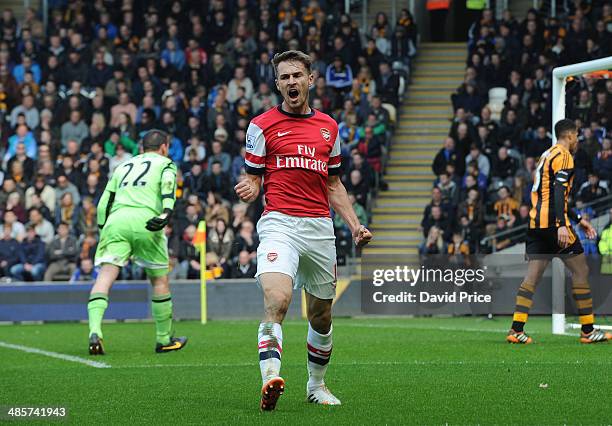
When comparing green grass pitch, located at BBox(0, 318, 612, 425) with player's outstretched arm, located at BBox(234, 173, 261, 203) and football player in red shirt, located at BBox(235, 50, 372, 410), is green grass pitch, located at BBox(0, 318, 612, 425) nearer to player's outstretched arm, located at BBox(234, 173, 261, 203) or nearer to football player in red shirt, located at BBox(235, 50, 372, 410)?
football player in red shirt, located at BBox(235, 50, 372, 410)

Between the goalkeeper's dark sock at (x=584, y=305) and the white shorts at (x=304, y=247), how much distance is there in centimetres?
569

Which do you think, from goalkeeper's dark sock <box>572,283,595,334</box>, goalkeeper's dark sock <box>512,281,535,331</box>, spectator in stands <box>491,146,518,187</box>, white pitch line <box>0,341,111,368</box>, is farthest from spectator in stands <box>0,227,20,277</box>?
goalkeeper's dark sock <box>572,283,595,334</box>

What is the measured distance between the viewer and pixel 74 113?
2645 cm

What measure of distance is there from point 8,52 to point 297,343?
16.4 m

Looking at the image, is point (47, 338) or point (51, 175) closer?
point (47, 338)

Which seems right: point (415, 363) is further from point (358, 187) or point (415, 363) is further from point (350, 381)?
point (358, 187)

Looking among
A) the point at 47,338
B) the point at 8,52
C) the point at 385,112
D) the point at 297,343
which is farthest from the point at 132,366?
the point at 8,52

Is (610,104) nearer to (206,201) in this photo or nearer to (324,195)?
(206,201)

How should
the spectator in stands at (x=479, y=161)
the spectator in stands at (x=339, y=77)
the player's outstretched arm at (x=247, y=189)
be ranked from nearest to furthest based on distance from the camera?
the player's outstretched arm at (x=247, y=189) → the spectator in stands at (x=479, y=161) → the spectator in stands at (x=339, y=77)

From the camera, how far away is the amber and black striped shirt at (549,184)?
43.8ft

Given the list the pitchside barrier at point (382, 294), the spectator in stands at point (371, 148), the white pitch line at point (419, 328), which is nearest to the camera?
the white pitch line at point (419, 328)

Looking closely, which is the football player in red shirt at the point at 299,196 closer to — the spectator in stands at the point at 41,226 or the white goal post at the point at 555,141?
the white goal post at the point at 555,141

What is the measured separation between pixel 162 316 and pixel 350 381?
3.83m

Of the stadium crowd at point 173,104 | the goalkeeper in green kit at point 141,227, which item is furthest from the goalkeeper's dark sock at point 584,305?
the stadium crowd at point 173,104
